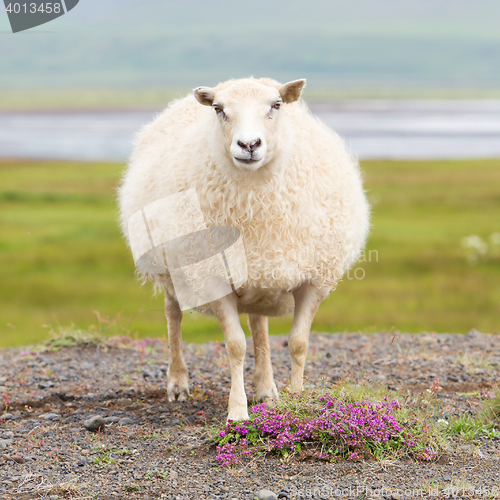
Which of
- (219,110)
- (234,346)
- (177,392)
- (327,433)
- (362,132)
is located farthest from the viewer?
(362,132)

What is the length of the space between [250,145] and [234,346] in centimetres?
212

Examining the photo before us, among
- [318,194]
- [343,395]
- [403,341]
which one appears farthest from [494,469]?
[403,341]

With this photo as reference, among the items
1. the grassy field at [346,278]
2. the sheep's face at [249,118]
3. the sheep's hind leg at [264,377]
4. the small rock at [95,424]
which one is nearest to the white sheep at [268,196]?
the sheep's face at [249,118]

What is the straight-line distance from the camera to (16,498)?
17.7 ft

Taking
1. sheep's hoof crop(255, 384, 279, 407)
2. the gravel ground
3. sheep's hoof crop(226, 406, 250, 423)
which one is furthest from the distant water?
sheep's hoof crop(226, 406, 250, 423)

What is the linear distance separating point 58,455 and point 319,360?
4.38 meters

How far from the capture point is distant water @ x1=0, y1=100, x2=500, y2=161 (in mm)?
69812

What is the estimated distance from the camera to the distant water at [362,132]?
69812mm

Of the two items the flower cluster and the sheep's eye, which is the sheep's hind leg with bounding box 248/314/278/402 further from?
the sheep's eye

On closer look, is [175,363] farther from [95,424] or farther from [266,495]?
[266,495]

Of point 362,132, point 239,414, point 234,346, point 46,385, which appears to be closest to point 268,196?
point 234,346

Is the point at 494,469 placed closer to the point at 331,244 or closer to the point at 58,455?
the point at 331,244

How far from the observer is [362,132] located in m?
85.6

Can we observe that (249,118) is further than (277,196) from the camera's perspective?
No
